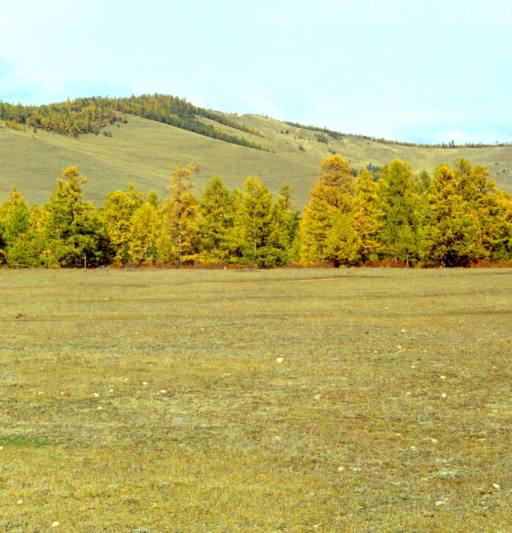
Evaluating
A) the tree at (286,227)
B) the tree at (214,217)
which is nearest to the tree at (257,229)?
the tree at (286,227)

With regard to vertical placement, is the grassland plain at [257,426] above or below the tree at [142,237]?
below

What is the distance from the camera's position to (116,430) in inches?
373

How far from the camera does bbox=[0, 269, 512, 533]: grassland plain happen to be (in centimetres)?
656

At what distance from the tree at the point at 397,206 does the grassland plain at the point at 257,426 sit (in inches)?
1867

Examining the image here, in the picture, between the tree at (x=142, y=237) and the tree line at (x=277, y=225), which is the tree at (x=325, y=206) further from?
the tree at (x=142, y=237)

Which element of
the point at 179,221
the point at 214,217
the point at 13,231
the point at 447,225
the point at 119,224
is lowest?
the point at 13,231

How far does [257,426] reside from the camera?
31.4ft

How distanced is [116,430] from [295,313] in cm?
1545

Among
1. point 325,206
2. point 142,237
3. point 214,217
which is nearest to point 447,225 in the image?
point 325,206

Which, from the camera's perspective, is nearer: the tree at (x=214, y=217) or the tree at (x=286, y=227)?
the tree at (x=286, y=227)

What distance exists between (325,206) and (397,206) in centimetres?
A: 779

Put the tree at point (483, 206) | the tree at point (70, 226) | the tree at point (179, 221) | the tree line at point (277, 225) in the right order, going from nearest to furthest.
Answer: the tree line at point (277, 225) → the tree at point (483, 206) → the tree at point (70, 226) → the tree at point (179, 221)

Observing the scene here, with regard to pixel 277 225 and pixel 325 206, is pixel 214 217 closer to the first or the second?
pixel 277 225

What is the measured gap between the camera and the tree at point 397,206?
222 feet
